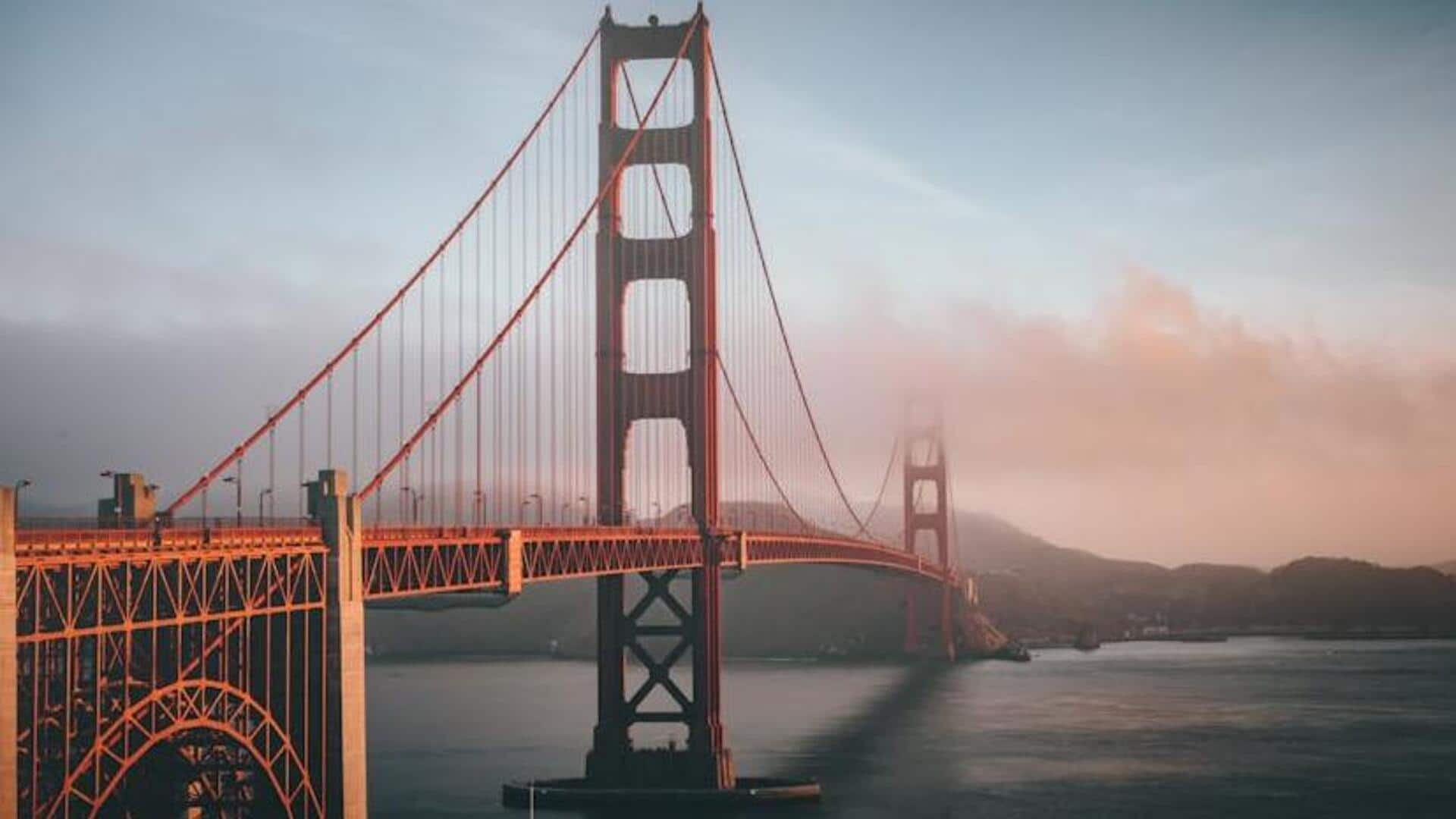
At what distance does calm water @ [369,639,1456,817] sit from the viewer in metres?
69.0

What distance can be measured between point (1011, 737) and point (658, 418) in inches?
1391

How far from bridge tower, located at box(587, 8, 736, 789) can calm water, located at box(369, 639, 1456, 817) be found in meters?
4.75

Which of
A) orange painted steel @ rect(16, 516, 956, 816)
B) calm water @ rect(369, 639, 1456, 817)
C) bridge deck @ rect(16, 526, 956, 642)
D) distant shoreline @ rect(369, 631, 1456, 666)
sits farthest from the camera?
distant shoreline @ rect(369, 631, 1456, 666)

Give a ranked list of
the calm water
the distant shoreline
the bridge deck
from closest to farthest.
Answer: the bridge deck, the calm water, the distant shoreline

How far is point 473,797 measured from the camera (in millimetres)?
67562

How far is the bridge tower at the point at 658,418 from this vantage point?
6500 centimetres

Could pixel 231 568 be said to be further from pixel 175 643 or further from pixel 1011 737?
pixel 1011 737

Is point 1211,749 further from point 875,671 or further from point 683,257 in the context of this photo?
point 875,671

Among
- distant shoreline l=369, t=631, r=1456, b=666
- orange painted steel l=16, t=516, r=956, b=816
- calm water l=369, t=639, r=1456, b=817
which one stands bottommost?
distant shoreline l=369, t=631, r=1456, b=666

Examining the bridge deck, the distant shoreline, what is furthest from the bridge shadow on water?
the distant shoreline

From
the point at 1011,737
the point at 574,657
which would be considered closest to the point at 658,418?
the point at 1011,737

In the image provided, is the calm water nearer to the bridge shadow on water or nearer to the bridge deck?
the bridge shadow on water

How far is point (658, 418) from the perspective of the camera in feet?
221

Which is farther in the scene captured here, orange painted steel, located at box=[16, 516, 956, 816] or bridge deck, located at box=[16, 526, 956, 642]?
orange painted steel, located at box=[16, 516, 956, 816]
